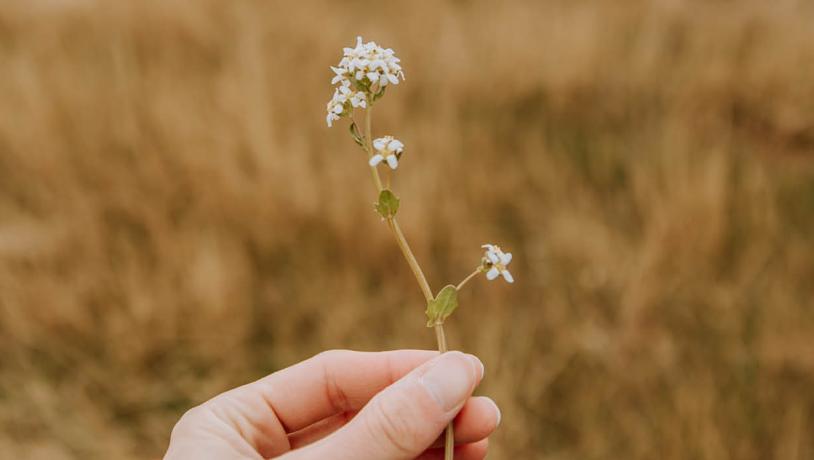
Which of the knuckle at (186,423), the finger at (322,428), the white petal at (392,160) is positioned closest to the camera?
the white petal at (392,160)

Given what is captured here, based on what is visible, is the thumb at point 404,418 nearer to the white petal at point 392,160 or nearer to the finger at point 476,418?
the finger at point 476,418

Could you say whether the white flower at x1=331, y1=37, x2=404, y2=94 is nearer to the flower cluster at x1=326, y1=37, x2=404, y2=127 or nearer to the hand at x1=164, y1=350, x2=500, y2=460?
the flower cluster at x1=326, y1=37, x2=404, y2=127

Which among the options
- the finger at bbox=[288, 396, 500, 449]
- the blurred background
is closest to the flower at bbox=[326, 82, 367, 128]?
the finger at bbox=[288, 396, 500, 449]

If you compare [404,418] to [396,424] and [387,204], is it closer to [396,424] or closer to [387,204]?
[396,424]

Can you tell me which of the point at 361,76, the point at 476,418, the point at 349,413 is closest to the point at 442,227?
the point at 349,413

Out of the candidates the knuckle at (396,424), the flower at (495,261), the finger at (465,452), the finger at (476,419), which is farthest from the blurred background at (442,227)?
the flower at (495,261)

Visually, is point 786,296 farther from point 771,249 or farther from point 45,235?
point 45,235
